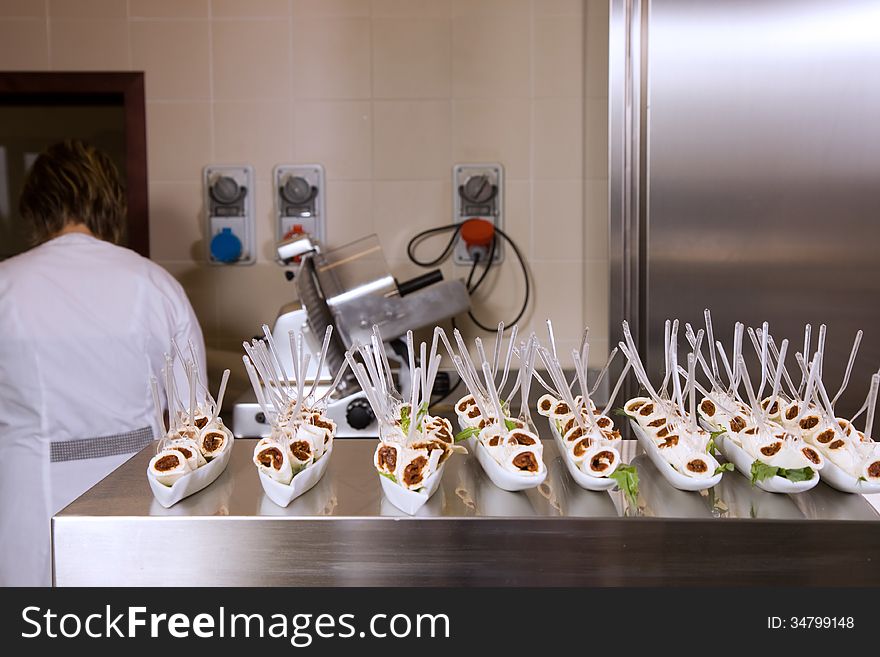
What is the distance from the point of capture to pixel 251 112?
269 centimetres

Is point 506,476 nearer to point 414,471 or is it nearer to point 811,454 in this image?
point 414,471

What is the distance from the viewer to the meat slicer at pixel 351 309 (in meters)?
2.19

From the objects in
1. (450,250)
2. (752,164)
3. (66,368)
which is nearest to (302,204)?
(450,250)

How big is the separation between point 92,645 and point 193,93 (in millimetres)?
2192

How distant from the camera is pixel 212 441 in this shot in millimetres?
1020

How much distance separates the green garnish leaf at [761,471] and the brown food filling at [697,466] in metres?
0.05

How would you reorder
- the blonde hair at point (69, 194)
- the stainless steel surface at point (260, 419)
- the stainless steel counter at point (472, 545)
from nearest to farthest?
the stainless steel counter at point (472, 545)
the blonde hair at point (69, 194)
the stainless steel surface at point (260, 419)

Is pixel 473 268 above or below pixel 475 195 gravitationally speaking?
A: below

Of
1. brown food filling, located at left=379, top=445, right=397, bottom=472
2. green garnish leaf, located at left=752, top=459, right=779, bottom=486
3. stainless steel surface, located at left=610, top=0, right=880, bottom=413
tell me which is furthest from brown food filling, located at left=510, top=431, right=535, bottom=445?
stainless steel surface, located at left=610, top=0, right=880, bottom=413

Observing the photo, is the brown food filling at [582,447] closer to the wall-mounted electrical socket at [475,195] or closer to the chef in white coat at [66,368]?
the chef in white coat at [66,368]

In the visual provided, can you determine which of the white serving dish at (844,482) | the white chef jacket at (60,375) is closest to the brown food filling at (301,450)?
the white serving dish at (844,482)

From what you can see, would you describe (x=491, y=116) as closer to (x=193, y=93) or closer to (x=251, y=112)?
(x=251, y=112)

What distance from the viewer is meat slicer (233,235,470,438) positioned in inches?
86.3

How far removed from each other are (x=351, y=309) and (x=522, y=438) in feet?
4.29
